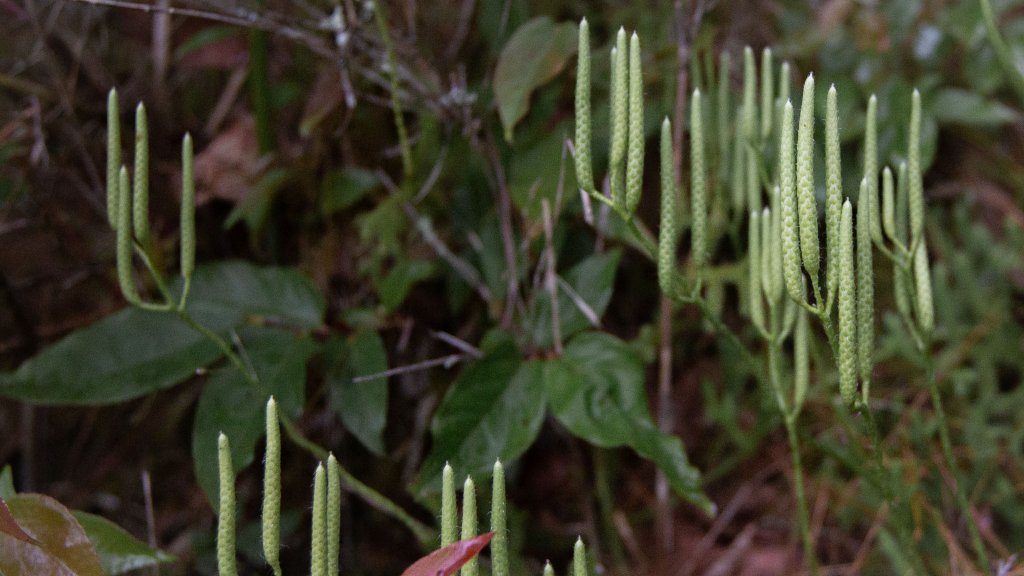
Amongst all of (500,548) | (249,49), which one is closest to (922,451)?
(500,548)

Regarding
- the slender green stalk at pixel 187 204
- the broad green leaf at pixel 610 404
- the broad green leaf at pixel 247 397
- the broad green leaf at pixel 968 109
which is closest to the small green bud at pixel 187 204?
the slender green stalk at pixel 187 204

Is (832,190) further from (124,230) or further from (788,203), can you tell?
(124,230)

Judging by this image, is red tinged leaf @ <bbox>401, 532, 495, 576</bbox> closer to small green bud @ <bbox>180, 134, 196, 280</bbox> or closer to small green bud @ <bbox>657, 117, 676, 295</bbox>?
small green bud @ <bbox>657, 117, 676, 295</bbox>

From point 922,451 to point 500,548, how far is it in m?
0.89

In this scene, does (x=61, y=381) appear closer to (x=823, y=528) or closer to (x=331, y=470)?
(x=331, y=470)

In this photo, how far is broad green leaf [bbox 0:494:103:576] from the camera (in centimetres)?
62

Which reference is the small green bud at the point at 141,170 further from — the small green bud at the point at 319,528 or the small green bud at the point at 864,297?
the small green bud at the point at 864,297

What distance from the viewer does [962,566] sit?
1069 millimetres

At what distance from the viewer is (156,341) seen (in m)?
0.95

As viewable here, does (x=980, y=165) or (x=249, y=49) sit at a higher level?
(x=249, y=49)

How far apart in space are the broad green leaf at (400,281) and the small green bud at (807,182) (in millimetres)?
520

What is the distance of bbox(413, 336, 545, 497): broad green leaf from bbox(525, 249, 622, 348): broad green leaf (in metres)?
0.07

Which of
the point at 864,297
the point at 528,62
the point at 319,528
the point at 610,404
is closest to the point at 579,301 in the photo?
the point at 610,404

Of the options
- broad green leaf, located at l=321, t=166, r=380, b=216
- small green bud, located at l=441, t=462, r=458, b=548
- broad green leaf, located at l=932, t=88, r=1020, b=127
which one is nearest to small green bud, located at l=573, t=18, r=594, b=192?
small green bud, located at l=441, t=462, r=458, b=548
